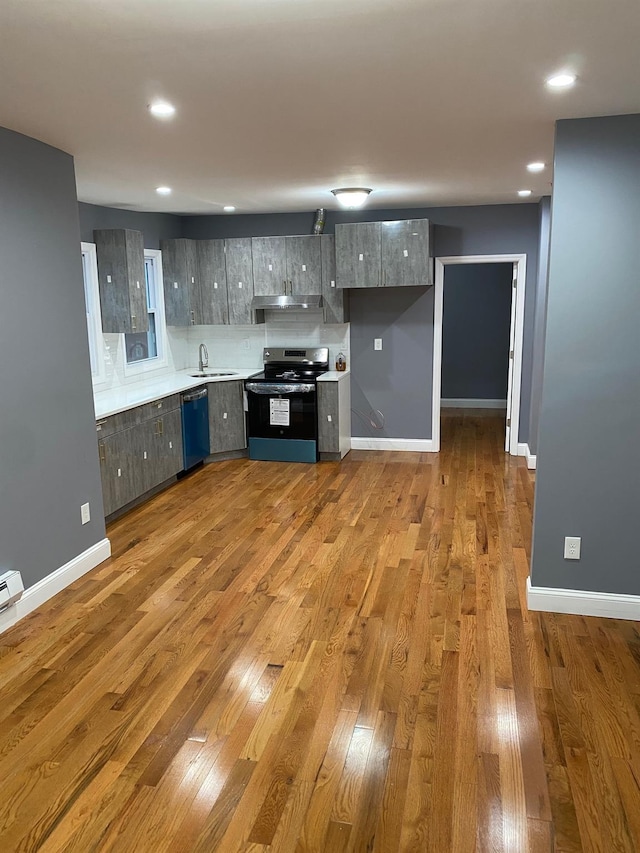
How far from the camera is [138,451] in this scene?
539 centimetres

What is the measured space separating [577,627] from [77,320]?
11.0 ft

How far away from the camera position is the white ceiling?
2.01m

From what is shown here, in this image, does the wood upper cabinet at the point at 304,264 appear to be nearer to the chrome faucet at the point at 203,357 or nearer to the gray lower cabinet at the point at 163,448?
the chrome faucet at the point at 203,357

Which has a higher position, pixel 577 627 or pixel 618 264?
pixel 618 264

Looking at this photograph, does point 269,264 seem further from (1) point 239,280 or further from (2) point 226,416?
(2) point 226,416

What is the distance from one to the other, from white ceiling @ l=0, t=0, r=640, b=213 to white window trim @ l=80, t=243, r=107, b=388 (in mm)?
1356

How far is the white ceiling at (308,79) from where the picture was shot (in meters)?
2.01

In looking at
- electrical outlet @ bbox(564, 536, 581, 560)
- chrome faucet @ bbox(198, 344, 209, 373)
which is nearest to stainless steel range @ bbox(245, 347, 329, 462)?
chrome faucet @ bbox(198, 344, 209, 373)

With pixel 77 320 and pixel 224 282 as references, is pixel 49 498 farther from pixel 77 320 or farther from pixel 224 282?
pixel 224 282

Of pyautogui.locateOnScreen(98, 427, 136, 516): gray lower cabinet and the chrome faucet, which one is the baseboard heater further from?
the chrome faucet

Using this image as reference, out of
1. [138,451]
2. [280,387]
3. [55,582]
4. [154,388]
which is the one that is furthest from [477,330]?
[55,582]

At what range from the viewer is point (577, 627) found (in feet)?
11.4

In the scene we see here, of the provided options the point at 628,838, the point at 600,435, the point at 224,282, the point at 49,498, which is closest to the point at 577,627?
the point at 600,435

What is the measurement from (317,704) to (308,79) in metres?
2.56
